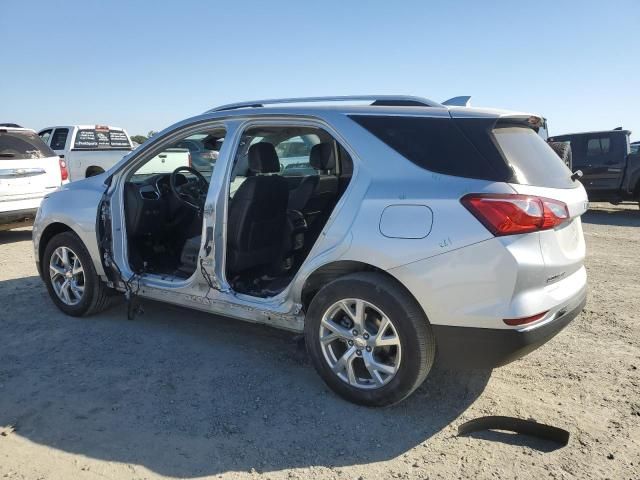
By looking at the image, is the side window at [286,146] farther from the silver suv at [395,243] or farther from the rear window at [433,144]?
the rear window at [433,144]

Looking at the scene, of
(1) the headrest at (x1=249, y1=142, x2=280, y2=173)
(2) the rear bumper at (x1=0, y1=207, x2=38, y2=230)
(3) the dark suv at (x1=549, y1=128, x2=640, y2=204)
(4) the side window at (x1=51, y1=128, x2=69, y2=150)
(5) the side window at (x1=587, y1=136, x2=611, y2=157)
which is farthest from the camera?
(4) the side window at (x1=51, y1=128, x2=69, y2=150)

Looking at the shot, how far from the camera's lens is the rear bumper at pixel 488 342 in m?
2.72

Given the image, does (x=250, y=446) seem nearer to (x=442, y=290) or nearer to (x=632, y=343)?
(x=442, y=290)

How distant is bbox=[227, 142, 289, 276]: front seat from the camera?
3816 millimetres

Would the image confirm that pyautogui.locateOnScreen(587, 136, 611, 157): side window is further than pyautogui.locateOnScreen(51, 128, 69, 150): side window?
No

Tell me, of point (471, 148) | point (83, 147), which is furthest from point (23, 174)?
point (471, 148)

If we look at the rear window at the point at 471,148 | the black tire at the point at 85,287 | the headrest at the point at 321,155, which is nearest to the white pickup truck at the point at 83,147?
the black tire at the point at 85,287

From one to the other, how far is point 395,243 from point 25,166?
23.4ft

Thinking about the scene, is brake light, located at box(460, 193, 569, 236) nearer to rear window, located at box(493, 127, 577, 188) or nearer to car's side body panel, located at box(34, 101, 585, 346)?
car's side body panel, located at box(34, 101, 585, 346)

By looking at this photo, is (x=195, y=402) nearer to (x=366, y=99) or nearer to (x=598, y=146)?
(x=366, y=99)

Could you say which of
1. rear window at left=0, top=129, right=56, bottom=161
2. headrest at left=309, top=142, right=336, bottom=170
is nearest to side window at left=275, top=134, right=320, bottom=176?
headrest at left=309, top=142, right=336, bottom=170

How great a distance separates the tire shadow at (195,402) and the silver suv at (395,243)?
27cm

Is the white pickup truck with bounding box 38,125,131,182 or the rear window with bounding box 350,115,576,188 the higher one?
the white pickup truck with bounding box 38,125,131,182

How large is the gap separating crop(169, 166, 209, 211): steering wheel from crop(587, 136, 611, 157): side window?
10.3 m
